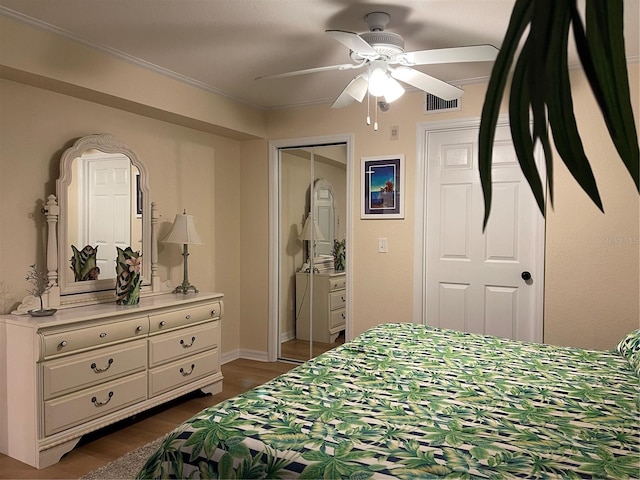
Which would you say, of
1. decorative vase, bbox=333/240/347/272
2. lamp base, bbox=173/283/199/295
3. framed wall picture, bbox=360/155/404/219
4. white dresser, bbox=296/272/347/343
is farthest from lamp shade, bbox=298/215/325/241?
lamp base, bbox=173/283/199/295

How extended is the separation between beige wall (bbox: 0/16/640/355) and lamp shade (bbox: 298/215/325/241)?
0.36 meters

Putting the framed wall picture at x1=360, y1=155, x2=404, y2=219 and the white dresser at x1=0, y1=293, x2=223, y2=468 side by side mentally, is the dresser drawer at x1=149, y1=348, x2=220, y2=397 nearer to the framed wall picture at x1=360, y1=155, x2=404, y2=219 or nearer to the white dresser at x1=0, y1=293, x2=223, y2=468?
the white dresser at x1=0, y1=293, x2=223, y2=468

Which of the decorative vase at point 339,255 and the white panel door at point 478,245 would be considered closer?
the white panel door at point 478,245

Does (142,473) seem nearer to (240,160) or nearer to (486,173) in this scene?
(486,173)

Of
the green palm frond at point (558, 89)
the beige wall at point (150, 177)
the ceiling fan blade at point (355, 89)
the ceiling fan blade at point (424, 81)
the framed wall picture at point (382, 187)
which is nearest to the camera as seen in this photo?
the green palm frond at point (558, 89)

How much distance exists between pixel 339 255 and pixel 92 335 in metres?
2.22

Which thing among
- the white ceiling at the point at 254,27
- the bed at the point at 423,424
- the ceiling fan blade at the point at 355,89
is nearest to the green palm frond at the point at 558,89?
the bed at the point at 423,424

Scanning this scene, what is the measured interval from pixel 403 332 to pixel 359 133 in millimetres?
1980

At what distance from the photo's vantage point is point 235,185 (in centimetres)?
484

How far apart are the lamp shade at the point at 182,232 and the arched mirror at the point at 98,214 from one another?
0.18 m

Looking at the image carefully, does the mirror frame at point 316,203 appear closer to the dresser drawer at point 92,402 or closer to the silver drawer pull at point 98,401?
the dresser drawer at point 92,402

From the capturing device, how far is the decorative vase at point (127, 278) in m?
3.31

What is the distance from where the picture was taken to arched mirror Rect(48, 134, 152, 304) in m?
3.17

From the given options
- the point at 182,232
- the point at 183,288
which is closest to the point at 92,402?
the point at 183,288
